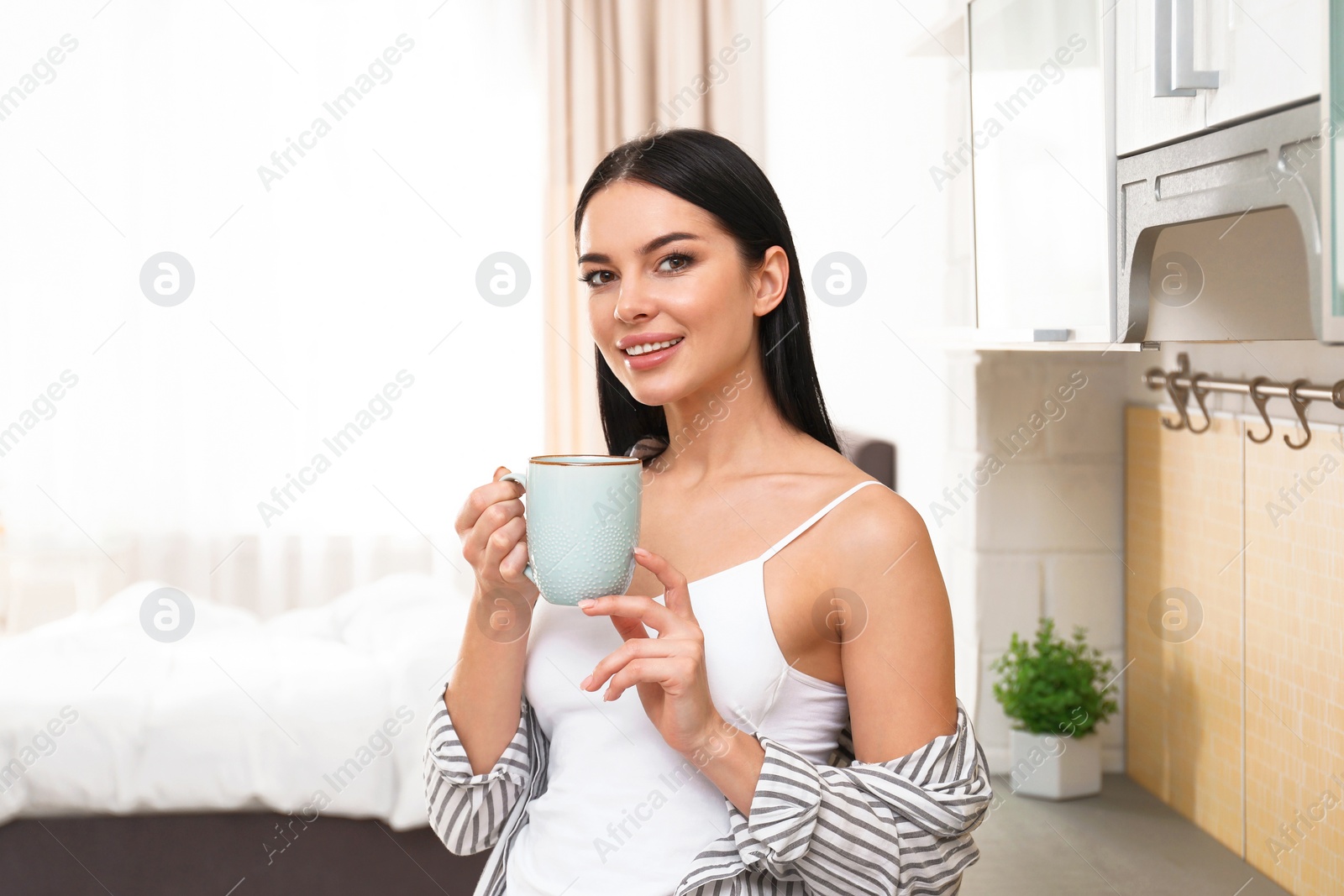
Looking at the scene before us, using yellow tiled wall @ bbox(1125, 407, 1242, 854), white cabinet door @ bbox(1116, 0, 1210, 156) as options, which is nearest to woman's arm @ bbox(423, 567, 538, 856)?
white cabinet door @ bbox(1116, 0, 1210, 156)

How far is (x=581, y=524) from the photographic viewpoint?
825mm

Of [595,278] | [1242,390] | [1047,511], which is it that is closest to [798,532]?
[595,278]

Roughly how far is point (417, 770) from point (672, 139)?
1186 millimetres

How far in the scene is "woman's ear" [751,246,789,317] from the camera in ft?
3.50

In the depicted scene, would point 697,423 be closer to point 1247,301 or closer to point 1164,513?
point 1247,301

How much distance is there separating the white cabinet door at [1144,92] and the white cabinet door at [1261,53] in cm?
1

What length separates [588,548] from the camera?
828 mm

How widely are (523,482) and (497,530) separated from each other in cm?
5

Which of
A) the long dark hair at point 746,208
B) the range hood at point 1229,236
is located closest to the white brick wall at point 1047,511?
the range hood at point 1229,236

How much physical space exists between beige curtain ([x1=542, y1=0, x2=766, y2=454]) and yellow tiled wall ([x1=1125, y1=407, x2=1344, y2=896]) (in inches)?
65.3

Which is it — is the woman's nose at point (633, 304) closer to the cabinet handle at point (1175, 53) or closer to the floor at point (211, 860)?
the cabinet handle at point (1175, 53)

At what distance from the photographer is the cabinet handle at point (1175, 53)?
1082mm

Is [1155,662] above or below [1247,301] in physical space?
below

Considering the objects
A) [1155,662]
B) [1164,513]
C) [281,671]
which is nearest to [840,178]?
[1164,513]
